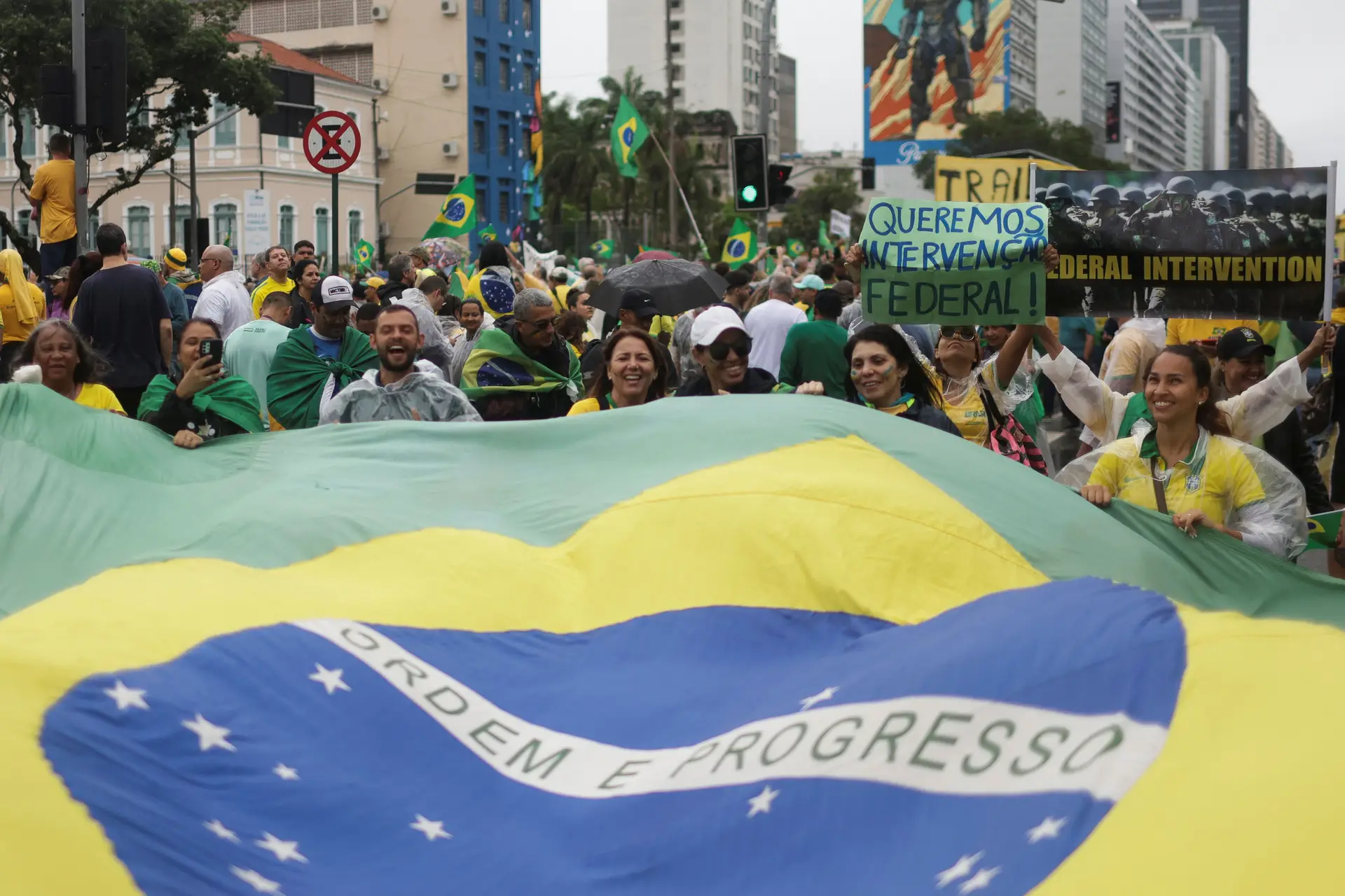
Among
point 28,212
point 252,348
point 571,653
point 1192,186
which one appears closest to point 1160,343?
point 1192,186

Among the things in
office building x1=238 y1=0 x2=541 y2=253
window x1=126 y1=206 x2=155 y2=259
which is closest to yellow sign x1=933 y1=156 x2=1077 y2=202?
window x1=126 y1=206 x2=155 y2=259

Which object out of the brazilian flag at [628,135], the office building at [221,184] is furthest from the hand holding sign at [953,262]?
the office building at [221,184]

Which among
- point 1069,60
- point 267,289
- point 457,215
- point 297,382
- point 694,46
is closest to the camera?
point 297,382

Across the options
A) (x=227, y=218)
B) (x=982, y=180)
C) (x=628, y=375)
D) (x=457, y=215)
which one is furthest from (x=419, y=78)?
(x=628, y=375)

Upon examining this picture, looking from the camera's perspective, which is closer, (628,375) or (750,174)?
(628,375)

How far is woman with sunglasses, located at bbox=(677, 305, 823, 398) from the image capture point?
6793 mm

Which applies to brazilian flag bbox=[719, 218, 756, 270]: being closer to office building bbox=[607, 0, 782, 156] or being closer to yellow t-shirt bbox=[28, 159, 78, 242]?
yellow t-shirt bbox=[28, 159, 78, 242]

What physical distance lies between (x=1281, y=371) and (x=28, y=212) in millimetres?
62108

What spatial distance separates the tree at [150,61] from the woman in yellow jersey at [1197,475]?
34.2 m

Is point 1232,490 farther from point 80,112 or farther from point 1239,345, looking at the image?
point 80,112

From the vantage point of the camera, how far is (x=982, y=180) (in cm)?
1321

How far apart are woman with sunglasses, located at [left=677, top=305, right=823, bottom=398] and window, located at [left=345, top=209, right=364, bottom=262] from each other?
61459 millimetres

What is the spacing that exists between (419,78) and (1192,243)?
229 feet

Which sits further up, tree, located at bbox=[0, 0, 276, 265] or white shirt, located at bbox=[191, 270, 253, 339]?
tree, located at bbox=[0, 0, 276, 265]
